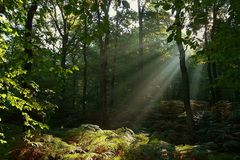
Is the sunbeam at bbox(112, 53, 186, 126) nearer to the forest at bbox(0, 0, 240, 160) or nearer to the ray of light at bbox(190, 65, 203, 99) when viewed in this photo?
the forest at bbox(0, 0, 240, 160)

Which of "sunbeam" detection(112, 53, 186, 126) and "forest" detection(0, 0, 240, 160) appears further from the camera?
"sunbeam" detection(112, 53, 186, 126)

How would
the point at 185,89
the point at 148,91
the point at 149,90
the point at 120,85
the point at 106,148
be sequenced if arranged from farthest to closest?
the point at 120,85 → the point at 149,90 → the point at 148,91 → the point at 185,89 → the point at 106,148

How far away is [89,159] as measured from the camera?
7.87 metres

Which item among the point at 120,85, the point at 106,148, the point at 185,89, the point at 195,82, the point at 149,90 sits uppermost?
the point at 195,82

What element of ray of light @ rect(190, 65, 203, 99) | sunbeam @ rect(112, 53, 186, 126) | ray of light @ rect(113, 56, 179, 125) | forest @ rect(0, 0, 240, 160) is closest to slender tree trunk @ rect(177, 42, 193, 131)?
forest @ rect(0, 0, 240, 160)

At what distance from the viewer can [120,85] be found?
40938 millimetres

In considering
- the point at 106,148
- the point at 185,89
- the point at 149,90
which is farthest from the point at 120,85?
the point at 106,148

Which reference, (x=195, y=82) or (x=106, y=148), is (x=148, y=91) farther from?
(x=106, y=148)

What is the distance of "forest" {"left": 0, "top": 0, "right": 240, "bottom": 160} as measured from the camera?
17.7 feet

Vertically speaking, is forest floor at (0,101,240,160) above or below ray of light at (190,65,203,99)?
below

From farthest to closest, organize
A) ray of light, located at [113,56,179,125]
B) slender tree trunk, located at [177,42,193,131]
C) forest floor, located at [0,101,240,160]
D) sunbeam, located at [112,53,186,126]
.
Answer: ray of light, located at [113,56,179,125] < sunbeam, located at [112,53,186,126] < slender tree trunk, located at [177,42,193,131] < forest floor, located at [0,101,240,160]

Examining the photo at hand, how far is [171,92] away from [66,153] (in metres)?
37.7

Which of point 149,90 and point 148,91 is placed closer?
point 148,91

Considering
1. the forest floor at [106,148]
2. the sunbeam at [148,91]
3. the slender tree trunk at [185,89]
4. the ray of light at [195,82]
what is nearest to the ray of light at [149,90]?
the sunbeam at [148,91]
